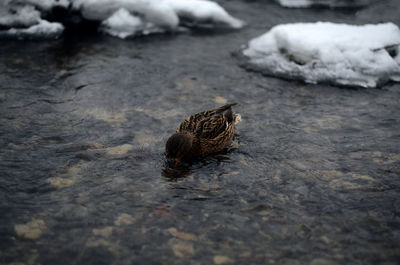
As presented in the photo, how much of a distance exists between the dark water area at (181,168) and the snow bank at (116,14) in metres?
0.72

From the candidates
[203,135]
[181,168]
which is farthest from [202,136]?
[181,168]

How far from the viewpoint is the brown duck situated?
4.65m

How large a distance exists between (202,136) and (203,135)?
Result: 0.8 inches

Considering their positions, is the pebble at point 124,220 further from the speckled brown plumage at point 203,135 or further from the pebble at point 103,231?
the speckled brown plumage at point 203,135

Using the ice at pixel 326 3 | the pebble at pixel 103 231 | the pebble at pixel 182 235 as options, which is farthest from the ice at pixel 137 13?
the pebble at pixel 182 235

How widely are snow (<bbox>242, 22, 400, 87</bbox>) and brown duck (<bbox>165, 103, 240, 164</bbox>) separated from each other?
8.44 ft

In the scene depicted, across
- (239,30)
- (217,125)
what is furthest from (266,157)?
(239,30)

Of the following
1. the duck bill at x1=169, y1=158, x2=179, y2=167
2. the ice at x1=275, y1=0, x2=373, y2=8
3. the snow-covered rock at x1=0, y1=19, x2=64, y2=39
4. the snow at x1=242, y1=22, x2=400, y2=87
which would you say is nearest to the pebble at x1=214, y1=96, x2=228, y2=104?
the snow at x1=242, y1=22, x2=400, y2=87

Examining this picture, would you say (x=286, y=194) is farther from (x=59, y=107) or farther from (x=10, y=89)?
(x=10, y=89)

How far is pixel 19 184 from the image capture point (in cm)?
425

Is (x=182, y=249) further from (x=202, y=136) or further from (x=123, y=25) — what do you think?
(x=123, y=25)

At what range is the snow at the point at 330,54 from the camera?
288 inches

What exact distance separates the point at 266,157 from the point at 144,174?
61.2 inches

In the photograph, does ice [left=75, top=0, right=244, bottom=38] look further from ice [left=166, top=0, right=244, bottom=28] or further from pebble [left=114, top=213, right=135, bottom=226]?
pebble [left=114, top=213, right=135, bottom=226]
